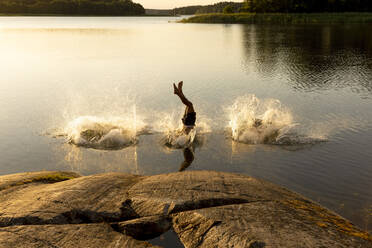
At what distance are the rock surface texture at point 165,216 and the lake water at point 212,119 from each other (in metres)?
3.98

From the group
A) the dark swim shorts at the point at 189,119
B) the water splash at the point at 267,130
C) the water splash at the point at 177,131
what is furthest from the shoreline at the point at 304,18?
the dark swim shorts at the point at 189,119

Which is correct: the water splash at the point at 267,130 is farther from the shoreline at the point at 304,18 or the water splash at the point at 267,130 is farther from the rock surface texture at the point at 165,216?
the shoreline at the point at 304,18

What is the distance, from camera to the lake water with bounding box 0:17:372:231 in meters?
15.1

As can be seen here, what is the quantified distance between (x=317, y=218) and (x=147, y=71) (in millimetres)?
34941

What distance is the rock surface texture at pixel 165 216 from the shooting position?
735 centimetres

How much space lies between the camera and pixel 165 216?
8.55 meters

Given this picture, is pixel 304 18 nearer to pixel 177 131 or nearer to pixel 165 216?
pixel 177 131

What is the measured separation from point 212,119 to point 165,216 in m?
14.0

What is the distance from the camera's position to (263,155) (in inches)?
648

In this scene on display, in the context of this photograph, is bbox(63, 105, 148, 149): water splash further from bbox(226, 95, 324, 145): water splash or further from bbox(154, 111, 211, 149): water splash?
bbox(226, 95, 324, 145): water splash

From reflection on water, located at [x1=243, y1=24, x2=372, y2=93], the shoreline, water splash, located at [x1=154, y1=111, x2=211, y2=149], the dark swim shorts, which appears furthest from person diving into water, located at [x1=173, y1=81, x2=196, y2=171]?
the shoreline

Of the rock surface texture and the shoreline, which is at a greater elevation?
the shoreline

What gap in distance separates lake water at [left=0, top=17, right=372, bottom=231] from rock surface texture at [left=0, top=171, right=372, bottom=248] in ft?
13.0

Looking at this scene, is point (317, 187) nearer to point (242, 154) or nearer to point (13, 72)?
point (242, 154)
